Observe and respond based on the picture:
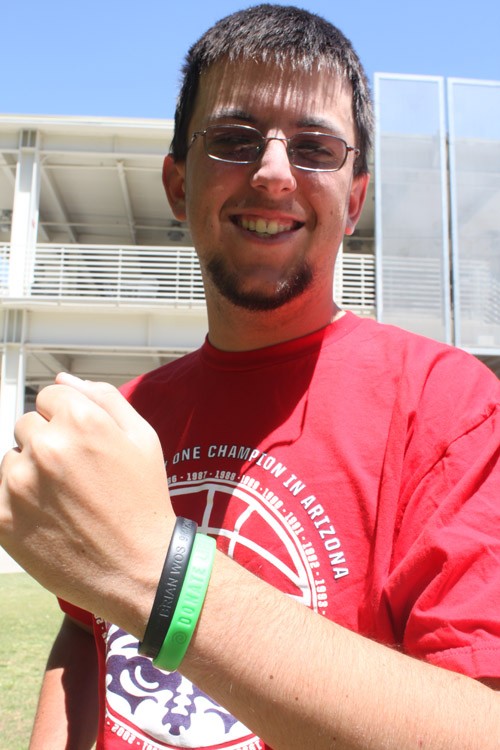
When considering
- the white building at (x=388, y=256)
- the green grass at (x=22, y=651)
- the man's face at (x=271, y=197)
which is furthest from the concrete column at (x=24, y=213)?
the man's face at (x=271, y=197)

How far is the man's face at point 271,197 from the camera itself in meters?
1.49

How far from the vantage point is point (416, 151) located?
551 inches

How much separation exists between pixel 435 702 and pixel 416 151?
14439 millimetres

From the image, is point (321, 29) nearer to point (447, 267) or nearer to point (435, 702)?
point (435, 702)

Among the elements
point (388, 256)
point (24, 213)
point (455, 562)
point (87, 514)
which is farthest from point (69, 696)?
point (24, 213)

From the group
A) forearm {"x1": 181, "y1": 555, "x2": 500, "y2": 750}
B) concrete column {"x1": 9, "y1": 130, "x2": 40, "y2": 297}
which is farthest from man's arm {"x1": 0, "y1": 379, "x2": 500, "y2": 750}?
A: concrete column {"x1": 9, "y1": 130, "x2": 40, "y2": 297}

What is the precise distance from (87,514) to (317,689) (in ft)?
1.20

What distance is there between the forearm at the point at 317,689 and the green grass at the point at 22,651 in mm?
3897

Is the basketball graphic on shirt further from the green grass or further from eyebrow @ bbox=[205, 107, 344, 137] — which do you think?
the green grass

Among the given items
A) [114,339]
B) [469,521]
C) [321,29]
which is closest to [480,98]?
[114,339]

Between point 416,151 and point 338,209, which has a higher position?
point 416,151

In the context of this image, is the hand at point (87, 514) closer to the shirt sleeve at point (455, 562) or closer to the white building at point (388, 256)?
the shirt sleeve at point (455, 562)

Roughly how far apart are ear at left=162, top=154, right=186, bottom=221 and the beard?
0.36 m

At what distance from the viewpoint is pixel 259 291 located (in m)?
1.55
